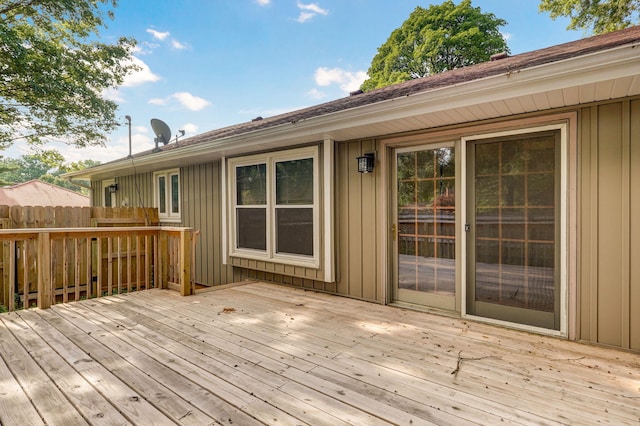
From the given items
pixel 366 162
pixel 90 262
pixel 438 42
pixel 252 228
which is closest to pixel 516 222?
pixel 366 162

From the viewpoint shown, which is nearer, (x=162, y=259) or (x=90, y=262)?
(x=90, y=262)

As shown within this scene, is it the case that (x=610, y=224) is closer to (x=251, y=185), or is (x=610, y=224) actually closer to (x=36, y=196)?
(x=251, y=185)

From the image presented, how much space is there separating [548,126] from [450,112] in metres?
0.87

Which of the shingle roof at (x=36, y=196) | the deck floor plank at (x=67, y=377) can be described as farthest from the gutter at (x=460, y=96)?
the shingle roof at (x=36, y=196)

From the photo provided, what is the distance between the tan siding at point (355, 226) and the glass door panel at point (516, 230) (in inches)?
45.3

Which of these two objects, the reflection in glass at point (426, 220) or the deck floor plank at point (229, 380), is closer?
the deck floor plank at point (229, 380)

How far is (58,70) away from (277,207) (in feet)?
23.7

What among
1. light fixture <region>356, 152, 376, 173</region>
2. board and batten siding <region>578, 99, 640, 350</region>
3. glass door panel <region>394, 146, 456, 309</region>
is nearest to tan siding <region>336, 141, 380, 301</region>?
light fixture <region>356, 152, 376, 173</region>

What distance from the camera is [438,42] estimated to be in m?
15.2

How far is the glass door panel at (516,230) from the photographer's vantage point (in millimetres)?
2898

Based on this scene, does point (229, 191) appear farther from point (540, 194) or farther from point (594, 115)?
point (594, 115)

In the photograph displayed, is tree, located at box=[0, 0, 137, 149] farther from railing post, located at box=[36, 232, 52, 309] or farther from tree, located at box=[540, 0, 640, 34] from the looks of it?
tree, located at box=[540, 0, 640, 34]

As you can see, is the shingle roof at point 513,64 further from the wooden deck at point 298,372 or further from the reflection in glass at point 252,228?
the wooden deck at point 298,372

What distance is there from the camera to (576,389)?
6.45ft
